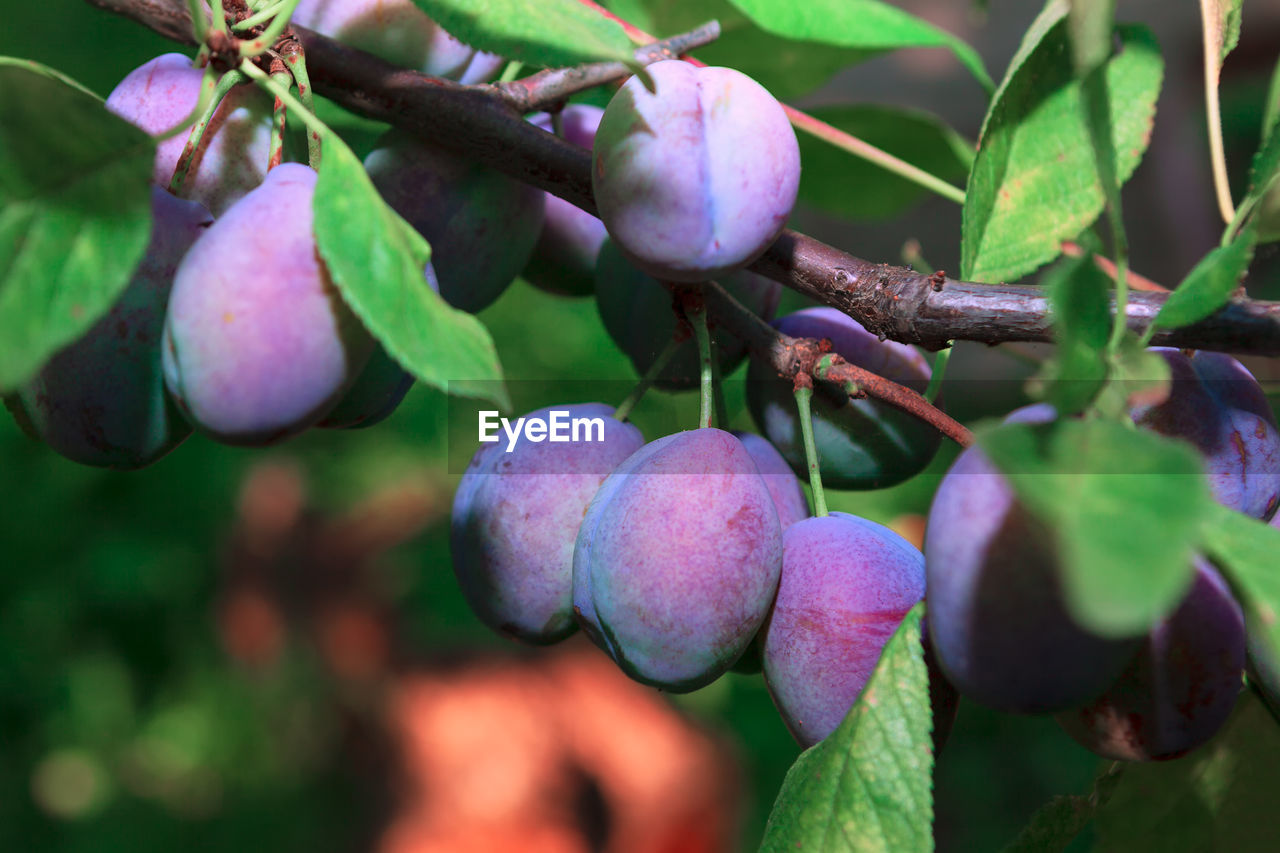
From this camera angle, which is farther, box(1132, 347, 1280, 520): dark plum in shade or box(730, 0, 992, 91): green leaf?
box(730, 0, 992, 91): green leaf

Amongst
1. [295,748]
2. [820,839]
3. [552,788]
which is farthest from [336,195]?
[295,748]

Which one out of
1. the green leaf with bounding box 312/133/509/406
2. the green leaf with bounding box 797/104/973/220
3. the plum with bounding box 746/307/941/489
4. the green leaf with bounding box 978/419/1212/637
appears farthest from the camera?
the green leaf with bounding box 797/104/973/220

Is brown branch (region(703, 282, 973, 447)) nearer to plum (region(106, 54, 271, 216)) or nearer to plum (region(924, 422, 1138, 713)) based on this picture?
plum (region(924, 422, 1138, 713))

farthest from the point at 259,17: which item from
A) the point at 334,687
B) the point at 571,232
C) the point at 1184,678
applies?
the point at 334,687

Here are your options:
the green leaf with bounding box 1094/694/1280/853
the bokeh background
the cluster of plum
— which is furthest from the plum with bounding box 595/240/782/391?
the bokeh background

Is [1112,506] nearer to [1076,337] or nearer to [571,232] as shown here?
[1076,337]

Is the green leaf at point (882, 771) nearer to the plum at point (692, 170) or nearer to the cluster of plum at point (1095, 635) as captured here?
the cluster of plum at point (1095, 635)

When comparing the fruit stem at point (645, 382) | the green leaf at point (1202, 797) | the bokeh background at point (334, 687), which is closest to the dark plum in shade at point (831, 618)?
the fruit stem at point (645, 382)
